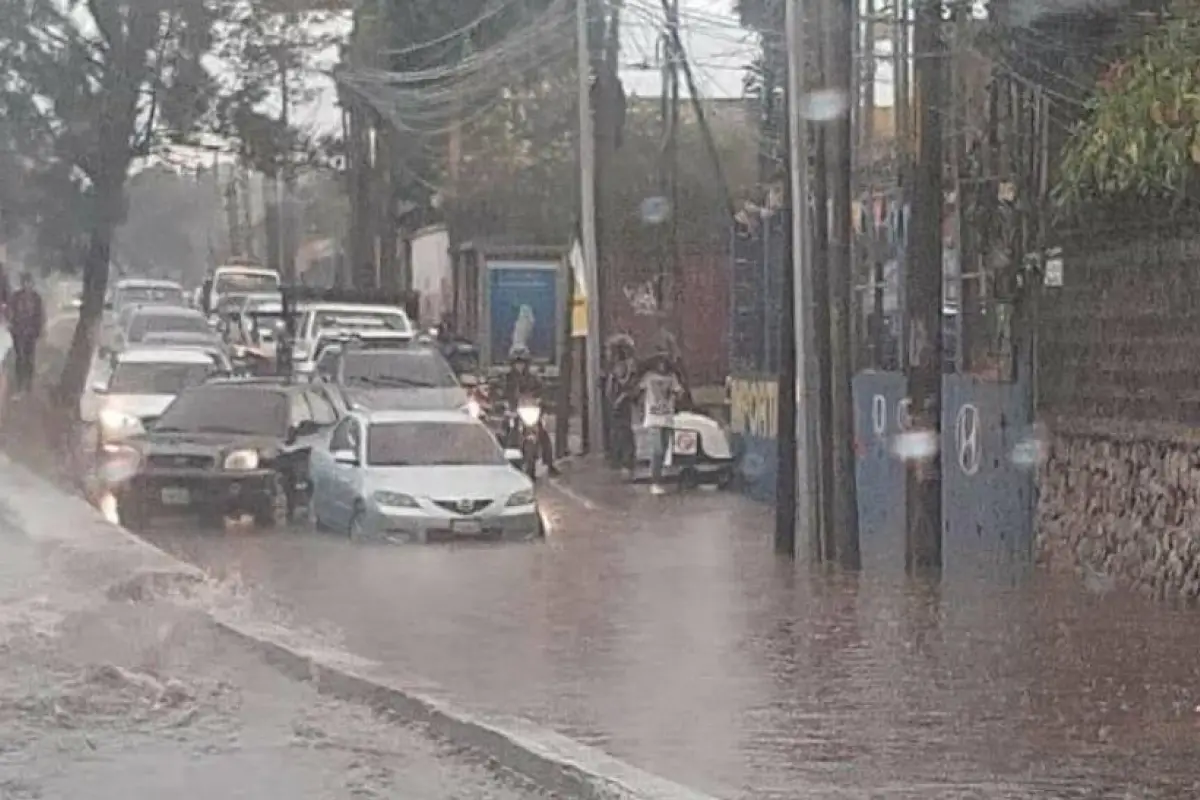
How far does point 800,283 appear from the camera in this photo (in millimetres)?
20625

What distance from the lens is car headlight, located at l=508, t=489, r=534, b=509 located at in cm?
2369

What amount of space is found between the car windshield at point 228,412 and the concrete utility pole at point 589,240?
929 cm

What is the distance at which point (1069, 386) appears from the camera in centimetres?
2023

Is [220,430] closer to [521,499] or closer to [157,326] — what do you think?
[521,499]


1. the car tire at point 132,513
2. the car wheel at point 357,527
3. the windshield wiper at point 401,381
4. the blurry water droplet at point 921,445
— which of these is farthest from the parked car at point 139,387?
the blurry water droplet at point 921,445

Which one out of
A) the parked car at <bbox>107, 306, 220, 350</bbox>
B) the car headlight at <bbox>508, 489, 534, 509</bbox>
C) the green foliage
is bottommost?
the car headlight at <bbox>508, 489, 534, 509</bbox>

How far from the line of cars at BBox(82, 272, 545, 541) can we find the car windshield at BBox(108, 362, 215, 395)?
1.0 inches

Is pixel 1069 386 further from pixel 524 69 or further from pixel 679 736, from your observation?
pixel 524 69

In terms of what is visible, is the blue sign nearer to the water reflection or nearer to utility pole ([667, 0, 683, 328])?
utility pole ([667, 0, 683, 328])

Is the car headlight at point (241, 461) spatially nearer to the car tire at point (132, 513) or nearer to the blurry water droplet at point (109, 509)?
the car tire at point (132, 513)

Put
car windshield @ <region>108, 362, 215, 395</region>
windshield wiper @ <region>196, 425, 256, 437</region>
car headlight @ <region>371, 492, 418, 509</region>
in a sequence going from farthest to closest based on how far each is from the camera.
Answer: car windshield @ <region>108, 362, 215, 395</region> → windshield wiper @ <region>196, 425, 256, 437</region> → car headlight @ <region>371, 492, 418, 509</region>

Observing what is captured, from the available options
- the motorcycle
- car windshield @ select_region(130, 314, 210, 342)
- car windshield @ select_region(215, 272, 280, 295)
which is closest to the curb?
the motorcycle

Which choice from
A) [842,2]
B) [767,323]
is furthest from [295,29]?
[842,2]

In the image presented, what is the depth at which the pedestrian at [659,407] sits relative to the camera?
31156 mm
